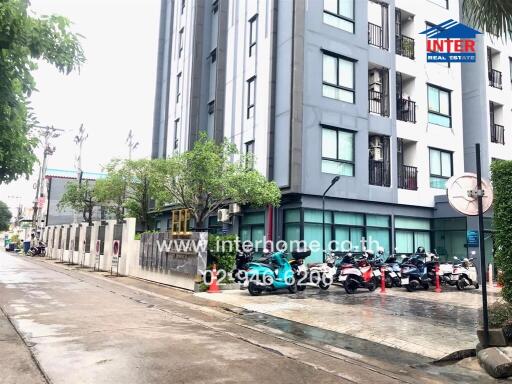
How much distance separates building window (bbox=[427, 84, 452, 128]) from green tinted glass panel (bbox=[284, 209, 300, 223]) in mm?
9415

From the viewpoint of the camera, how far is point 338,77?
760 inches

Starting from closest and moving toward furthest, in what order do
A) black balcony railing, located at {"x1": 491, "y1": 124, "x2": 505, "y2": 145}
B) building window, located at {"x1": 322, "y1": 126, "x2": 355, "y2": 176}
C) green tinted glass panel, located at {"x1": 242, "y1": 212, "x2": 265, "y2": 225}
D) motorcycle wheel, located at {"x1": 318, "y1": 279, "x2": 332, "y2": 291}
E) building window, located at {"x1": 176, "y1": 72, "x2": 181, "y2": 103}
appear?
motorcycle wheel, located at {"x1": 318, "y1": 279, "x2": 332, "y2": 291} → building window, located at {"x1": 322, "y1": 126, "x2": 355, "y2": 176} → green tinted glass panel, located at {"x1": 242, "y1": 212, "x2": 265, "y2": 225} → black balcony railing, located at {"x1": 491, "y1": 124, "x2": 505, "y2": 145} → building window, located at {"x1": 176, "y1": 72, "x2": 181, "y2": 103}

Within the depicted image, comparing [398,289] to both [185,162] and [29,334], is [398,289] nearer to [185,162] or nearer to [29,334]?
[185,162]

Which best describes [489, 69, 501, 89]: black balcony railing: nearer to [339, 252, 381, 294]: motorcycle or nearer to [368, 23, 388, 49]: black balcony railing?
[368, 23, 388, 49]: black balcony railing

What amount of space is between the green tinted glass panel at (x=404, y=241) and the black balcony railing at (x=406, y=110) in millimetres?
5623

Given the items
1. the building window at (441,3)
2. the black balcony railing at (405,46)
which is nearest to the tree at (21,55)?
the black balcony railing at (405,46)

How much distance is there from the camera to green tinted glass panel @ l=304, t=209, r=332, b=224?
17.9 meters

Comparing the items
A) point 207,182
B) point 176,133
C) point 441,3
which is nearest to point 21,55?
point 207,182

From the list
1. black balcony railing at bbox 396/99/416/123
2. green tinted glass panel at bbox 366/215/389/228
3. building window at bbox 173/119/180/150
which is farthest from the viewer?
building window at bbox 173/119/180/150

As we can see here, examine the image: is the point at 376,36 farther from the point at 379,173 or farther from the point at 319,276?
the point at 319,276

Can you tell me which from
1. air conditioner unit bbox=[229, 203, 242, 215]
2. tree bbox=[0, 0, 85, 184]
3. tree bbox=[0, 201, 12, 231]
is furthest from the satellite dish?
tree bbox=[0, 201, 12, 231]

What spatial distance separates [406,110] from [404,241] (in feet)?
21.2

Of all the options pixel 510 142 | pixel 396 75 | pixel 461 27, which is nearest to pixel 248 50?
pixel 396 75

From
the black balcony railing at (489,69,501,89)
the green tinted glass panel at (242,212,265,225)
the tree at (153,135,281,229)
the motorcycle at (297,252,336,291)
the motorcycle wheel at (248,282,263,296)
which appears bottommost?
the motorcycle wheel at (248,282,263,296)
